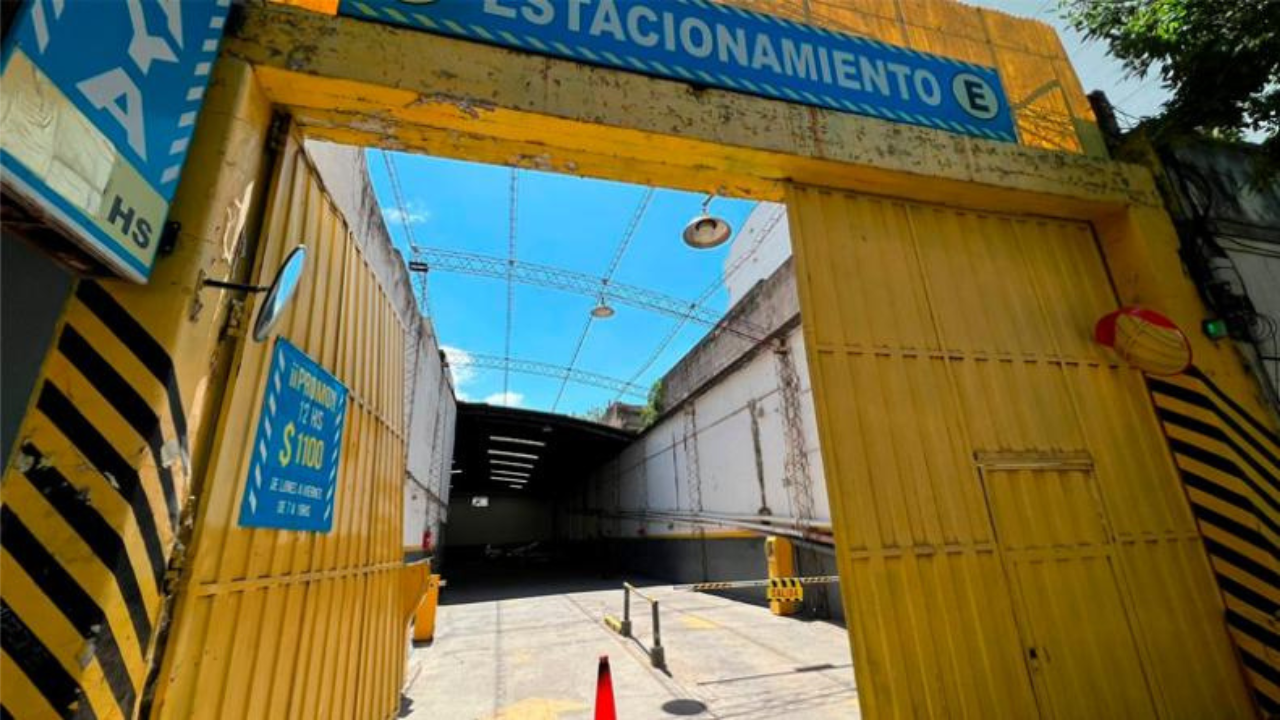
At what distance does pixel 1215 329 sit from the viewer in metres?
4.55

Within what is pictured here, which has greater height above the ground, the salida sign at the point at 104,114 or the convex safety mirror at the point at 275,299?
the salida sign at the point at 104,114

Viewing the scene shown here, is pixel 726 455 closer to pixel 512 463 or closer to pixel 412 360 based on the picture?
pixel 412 360

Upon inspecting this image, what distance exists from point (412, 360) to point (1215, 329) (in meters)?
10.4

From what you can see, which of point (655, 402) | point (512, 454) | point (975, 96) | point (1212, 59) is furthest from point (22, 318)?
point (512, 454)

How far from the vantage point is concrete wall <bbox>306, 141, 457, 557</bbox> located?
5040 mm

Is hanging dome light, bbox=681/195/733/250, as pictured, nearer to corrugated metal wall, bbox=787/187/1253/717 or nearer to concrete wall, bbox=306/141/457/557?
corrugated metal wall, bbox=787/187/1253/717

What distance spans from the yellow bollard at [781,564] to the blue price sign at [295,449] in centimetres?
911

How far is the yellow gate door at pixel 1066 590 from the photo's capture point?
3.45 m

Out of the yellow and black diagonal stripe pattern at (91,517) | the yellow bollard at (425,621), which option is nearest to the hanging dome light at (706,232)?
the yellow and black diagonal stripe pattern at (91,517)

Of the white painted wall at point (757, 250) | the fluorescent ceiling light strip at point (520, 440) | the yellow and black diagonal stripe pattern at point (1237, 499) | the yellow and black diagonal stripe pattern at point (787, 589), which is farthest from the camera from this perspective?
the fluorescent ceiling light strip at point (520, 440)

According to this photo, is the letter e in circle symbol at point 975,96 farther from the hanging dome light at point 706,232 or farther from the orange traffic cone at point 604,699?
the orange traffic cone at point 604,699

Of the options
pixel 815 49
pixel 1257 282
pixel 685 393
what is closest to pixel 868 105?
pixel 815 49

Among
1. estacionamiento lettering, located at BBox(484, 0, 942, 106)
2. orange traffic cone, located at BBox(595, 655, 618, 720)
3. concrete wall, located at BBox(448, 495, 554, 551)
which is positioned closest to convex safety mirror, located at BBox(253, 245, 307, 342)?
estacionamiento lettering, located at BBox(484, 0, 942, 106)

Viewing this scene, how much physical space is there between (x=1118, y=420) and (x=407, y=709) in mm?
6970
